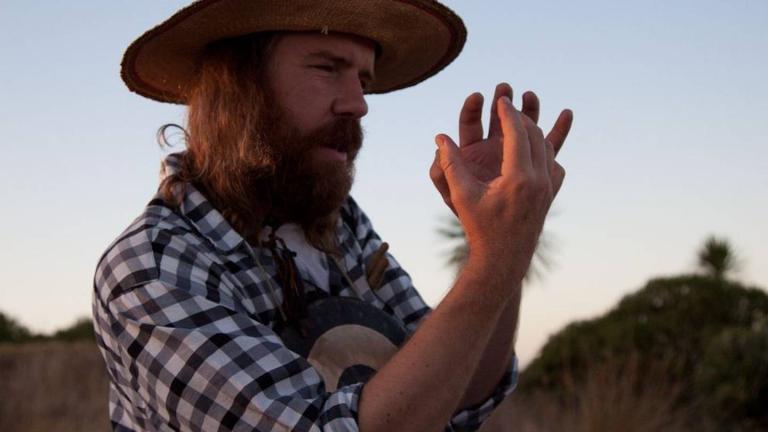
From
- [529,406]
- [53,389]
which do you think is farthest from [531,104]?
[53,389]

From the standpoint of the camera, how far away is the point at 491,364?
107 inches

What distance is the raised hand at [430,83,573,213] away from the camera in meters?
2.33

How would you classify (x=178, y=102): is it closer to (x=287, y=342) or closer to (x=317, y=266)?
(x=317, y=266)

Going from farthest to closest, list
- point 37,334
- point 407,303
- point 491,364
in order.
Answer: point 37,334
point 407,303
point 491,364

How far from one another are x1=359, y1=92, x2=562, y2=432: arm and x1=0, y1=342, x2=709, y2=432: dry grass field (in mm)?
5942

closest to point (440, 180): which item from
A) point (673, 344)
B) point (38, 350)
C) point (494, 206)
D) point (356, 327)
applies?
point (494, 206)

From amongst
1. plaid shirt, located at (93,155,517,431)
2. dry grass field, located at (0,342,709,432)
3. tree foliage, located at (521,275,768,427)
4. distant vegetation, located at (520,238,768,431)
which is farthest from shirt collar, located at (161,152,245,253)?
tree foliage, located at (521,275,768,427)

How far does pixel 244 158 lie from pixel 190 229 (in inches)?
13.6

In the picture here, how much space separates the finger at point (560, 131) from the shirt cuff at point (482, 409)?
70 cm

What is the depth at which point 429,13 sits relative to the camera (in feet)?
10.3

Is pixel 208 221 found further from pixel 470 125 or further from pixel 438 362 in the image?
pixel 438 362

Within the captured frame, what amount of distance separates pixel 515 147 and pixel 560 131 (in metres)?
0.46

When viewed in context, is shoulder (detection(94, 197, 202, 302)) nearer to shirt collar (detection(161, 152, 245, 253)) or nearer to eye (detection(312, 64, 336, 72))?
shirt collar (detection(161, 152, 245, 253))

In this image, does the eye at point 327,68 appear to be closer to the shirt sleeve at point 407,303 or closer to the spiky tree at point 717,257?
the shirt sleeve at point 407,303
